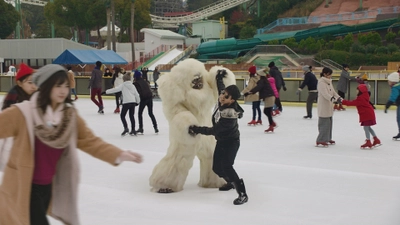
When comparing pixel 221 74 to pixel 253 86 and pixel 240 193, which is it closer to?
pixel 240 193

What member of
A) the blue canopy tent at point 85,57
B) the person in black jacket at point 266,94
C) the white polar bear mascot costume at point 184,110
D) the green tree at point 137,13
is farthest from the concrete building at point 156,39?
the white polar bear mascot costume at point 184,110

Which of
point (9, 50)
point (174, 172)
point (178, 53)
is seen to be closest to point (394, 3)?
point (178, 53)

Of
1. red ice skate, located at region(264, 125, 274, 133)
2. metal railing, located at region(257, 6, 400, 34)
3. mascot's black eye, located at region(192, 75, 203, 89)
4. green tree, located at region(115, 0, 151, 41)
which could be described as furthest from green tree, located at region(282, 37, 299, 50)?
mascot's black eye, located at region(192, 75, 203, 89)

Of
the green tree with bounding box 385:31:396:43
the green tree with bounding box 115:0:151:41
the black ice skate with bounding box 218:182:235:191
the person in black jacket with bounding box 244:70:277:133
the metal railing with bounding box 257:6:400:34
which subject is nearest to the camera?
the black ice skate with bounding box 218:182:235:191

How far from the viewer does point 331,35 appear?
42.6 metres

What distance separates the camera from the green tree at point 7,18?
4916cm

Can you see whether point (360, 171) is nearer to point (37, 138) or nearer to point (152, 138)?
point (152, 138)

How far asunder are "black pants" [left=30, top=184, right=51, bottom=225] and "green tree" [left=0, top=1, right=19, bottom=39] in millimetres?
49902

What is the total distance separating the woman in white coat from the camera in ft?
27.6

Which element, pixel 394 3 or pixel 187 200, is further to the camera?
pixel 394 3

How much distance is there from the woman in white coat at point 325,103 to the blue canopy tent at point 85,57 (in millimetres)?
20730

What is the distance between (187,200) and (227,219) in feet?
2.47

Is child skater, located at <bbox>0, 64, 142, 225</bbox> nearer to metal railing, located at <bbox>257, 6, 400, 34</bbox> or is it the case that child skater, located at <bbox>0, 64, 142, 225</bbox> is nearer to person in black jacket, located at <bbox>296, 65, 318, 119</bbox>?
person in black jacket, located at <bbox>296, 65, 318, 119</bbox>

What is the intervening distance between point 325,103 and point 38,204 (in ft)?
21.0
